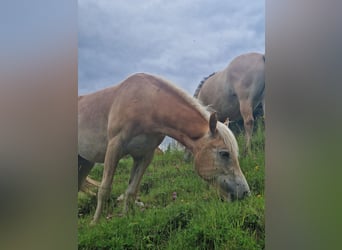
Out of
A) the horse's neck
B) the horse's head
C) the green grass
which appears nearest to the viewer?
the green grass

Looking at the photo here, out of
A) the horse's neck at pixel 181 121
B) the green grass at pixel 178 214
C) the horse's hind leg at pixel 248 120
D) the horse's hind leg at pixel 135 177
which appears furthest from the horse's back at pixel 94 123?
the horse's hind leg at pixel 248 120

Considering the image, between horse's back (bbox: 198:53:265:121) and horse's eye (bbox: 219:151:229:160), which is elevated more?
horse's back (bbox: 198:53:265:121)

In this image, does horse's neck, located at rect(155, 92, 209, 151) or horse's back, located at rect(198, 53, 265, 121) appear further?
horse's neck, located at rect(155, 92, 209, 151)

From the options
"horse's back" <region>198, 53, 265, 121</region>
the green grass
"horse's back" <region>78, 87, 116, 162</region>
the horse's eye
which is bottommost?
the green grass

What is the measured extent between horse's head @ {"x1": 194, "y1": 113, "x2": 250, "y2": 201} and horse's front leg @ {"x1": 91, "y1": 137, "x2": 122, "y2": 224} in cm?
59

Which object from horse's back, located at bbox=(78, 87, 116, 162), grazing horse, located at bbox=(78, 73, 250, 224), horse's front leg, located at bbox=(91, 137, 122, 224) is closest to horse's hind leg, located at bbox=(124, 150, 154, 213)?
grazing horse, located at bbox=(78, 73, 250, 224)

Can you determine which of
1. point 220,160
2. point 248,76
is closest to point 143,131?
point 220,160

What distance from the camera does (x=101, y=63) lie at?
286 centimetres

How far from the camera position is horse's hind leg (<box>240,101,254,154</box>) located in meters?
2.75

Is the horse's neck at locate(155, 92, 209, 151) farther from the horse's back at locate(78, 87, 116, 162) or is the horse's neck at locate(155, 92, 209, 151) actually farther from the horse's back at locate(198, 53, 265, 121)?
the horse's back at locate(78, 87, 116, 162)

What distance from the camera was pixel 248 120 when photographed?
278cm

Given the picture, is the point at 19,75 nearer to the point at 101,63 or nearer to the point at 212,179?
the point at 101,63

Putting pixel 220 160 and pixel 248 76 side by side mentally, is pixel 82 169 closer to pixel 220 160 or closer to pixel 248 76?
pixel 220 160

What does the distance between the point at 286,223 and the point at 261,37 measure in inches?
49.3
